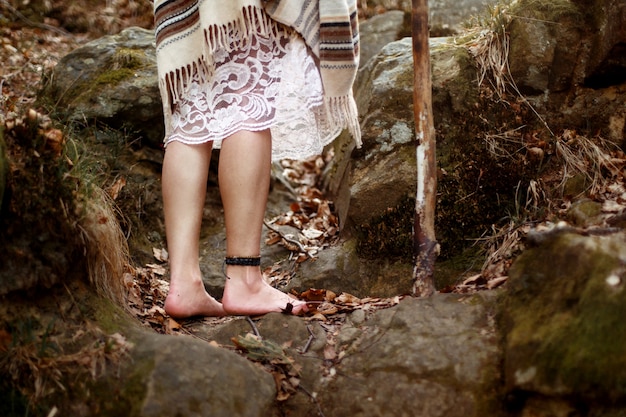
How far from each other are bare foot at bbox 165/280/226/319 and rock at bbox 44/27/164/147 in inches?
63.0

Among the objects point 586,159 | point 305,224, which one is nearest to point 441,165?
point 586,159

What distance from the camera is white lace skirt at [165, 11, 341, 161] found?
96.0 inches

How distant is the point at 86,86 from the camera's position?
12.6 ft

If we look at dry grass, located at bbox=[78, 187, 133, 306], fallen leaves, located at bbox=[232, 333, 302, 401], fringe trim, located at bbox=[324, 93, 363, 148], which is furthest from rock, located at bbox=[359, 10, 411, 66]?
fallen leaves, located at bbox=[232, 333, 302, 401]

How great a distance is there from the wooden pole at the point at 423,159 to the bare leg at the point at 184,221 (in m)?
0.85

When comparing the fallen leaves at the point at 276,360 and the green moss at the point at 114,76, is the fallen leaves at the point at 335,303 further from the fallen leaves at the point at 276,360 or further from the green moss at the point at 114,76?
the green moss at the point at 114,76

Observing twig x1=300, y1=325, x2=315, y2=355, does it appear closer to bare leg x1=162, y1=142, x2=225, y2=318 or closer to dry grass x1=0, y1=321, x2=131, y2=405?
bare leg x1=162, y1=142, x2=225, y2=318

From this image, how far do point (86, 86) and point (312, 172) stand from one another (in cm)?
183

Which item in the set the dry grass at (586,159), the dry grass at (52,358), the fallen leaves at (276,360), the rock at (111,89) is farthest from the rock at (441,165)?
the dry grass at (52,358)

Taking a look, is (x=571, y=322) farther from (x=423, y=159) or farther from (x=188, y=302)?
(x=188, y=302)

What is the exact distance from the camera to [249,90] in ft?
8.04

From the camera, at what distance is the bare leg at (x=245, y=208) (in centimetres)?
241

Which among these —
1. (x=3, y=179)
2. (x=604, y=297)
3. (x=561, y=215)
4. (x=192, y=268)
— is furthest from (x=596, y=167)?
(x=3, y=179)

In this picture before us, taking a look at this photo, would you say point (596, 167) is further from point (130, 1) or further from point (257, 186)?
point (130, 1)
